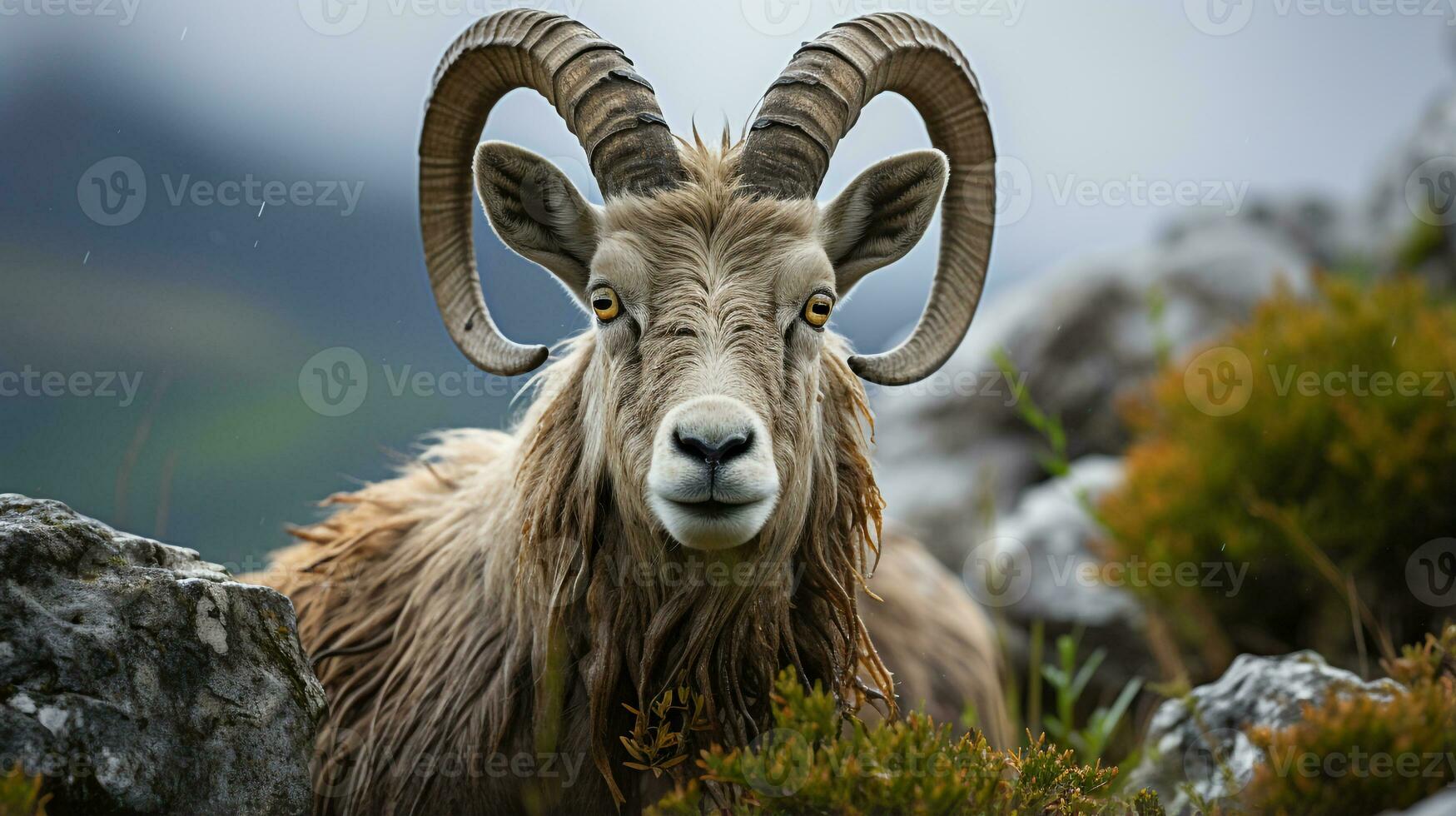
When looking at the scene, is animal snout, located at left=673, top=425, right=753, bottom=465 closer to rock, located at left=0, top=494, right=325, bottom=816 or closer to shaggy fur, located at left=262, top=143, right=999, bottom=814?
shaggy fur, located at left=262, top=143, right=999, bottom=814

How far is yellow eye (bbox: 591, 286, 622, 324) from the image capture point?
3689 millimetres

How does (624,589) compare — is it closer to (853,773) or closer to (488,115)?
(853,773)

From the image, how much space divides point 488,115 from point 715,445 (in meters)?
2.41

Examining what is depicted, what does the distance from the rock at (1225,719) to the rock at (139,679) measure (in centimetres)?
319

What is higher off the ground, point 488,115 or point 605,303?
point 488,115

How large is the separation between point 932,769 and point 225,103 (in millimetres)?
21887

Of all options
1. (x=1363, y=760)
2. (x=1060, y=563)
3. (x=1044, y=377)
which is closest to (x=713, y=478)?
(x=1363, y=760)

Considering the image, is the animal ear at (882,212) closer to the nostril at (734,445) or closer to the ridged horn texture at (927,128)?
the ridged horn texture at (927,128)

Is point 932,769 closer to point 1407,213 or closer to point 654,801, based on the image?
point 654,801

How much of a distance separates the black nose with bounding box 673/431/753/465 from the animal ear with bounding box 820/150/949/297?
1256mm

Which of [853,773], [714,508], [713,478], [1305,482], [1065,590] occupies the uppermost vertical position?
[713,478]

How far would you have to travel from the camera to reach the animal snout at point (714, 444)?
9.91 ft

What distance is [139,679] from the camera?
8.83ft

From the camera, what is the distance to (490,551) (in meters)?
4.24
